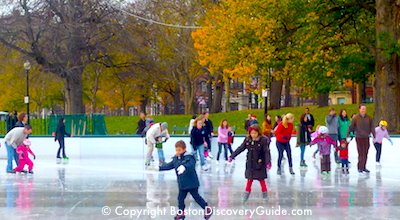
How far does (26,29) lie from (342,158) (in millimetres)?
25737

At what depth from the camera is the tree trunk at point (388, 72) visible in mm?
32719

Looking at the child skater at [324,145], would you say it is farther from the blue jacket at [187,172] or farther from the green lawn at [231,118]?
the green lawn at [231,118]

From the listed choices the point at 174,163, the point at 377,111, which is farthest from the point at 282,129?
the point at 377,111

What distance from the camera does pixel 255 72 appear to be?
38.4 m

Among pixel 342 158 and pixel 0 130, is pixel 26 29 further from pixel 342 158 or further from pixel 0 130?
pixel 342 158

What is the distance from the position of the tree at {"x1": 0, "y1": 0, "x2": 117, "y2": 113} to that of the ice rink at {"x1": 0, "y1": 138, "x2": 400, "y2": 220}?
20.6 m

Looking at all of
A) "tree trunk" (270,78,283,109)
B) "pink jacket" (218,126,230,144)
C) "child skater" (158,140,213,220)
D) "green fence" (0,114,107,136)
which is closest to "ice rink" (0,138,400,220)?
"child skater" (158,140,213,220)

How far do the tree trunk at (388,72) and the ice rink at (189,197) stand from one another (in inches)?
455

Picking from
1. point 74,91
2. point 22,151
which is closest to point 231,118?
point 74,91

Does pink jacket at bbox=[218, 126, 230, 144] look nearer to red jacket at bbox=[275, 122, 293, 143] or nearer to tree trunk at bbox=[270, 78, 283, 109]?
red jacket at bbox=[275, 122, 293, 143]

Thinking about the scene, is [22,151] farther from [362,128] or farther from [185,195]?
[185,195]

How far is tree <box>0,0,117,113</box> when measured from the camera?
4166 centimetres

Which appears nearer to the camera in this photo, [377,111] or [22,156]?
[22,156]

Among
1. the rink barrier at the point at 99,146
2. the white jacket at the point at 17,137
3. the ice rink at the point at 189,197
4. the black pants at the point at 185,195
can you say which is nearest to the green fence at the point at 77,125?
the rink barrier at the point at 99,146
